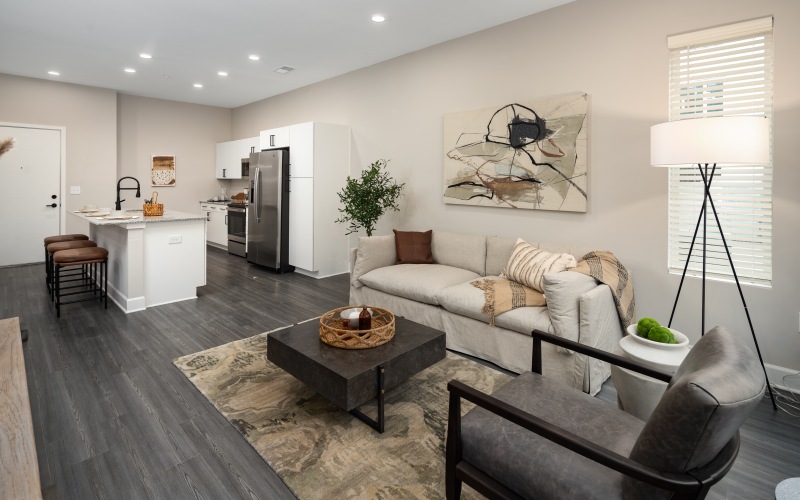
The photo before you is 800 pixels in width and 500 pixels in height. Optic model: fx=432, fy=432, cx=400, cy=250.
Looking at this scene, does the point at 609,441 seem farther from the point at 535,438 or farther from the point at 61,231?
the point at 61,231

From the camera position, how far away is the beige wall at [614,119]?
2.65m

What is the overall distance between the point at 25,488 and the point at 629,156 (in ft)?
11.9

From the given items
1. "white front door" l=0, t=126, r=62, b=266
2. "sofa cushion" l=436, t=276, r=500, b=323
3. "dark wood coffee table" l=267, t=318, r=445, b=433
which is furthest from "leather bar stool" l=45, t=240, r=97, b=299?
"sofa cushion" l=436, t=276, r=500, b=323

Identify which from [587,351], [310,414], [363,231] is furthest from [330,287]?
[587,351]

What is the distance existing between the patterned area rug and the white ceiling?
115 inches

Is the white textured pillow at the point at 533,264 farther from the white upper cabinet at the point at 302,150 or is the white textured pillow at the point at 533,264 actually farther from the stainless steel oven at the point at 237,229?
the stainless steel oven at the point at 237,229

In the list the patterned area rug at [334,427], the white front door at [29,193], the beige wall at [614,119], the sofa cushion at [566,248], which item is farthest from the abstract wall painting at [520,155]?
the white front door at [29,193]

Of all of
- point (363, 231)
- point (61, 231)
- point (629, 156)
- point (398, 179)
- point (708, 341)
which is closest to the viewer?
point (708, 341)

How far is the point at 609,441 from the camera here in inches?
57.2

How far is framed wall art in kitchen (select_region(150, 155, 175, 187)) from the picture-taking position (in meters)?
7.62

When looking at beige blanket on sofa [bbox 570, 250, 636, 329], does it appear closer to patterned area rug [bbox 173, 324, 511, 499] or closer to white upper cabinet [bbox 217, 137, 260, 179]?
patterned area rug [bbox 173, 324, 511, 499]

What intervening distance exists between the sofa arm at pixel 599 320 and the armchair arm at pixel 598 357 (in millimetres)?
785

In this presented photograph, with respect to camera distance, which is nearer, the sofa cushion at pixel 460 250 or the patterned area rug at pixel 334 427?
the patterned area rug at pixel 334 427

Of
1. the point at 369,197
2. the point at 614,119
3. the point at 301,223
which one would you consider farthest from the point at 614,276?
the point at 301,223
